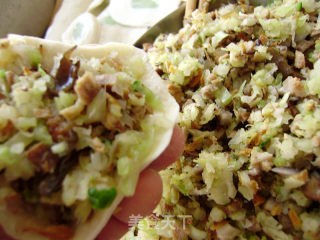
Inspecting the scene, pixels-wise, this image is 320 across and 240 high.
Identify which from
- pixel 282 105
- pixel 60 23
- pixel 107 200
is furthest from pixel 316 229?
pixel 60 23

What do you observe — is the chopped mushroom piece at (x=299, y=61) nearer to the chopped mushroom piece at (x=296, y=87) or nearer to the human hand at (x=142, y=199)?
the chopped mushroom piece at (x=296, y=87)

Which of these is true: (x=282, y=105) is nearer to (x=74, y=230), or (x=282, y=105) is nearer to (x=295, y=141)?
(x=295, y=141)

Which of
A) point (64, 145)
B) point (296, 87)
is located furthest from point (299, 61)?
point (64, 145)

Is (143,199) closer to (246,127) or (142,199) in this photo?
(142,199)

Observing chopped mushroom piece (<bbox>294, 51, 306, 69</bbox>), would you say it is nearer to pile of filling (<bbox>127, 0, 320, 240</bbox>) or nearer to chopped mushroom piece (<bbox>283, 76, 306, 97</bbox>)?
pile of filling (<bbox>127, 0, 320, 240</bbox>)

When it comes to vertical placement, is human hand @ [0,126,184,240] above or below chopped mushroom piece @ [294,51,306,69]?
below

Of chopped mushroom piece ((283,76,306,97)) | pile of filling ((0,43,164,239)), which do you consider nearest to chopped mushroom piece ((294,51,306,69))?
chopped mushroom piece ((283,76,306,97))
